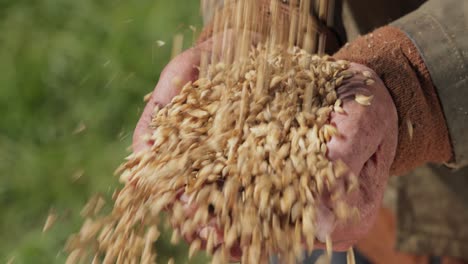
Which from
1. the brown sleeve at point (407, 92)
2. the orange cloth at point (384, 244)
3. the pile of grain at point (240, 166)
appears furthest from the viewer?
the orange cloth at point (384, 244)

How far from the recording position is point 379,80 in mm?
1065

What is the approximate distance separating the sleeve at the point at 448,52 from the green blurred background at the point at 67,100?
102cm

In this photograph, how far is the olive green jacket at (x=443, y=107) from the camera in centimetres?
109

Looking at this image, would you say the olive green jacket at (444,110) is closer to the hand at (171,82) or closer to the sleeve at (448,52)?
the sleeve at (448,52)

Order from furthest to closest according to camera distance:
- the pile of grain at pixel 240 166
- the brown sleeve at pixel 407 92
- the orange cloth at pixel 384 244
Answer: the orange cloth at pixel 384 244 < the brown sleeve at pixel 407 92 < the pile of grain at pixel 240 166

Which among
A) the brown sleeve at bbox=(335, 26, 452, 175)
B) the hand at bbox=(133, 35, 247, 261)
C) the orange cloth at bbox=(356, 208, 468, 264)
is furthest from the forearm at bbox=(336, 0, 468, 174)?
the orange cloth at bbox=(356, 208, 468, 264)

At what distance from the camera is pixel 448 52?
1.09 m

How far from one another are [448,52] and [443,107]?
92 mm

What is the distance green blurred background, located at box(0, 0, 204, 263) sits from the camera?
1976 millimetres

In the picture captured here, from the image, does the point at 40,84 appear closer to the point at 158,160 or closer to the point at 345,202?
the point at 158,160

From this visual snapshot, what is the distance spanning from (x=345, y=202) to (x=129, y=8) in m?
1.61

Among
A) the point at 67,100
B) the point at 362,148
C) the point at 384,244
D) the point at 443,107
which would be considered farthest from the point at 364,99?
the point at 67,100

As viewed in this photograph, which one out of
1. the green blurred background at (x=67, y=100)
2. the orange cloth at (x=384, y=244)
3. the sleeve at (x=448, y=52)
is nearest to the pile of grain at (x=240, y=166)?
the sleeve at (x=448, y=52)

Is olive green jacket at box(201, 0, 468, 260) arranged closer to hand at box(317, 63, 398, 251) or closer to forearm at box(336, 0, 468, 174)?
forearm at box(336, 0, 468, 174)
